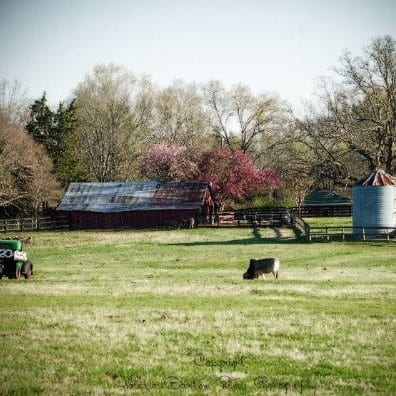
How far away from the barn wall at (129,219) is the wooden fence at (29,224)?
92.3 inches

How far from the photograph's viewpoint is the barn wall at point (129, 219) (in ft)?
209

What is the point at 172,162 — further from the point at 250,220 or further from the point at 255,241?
the point at 255,241

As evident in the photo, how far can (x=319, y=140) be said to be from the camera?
170 feet

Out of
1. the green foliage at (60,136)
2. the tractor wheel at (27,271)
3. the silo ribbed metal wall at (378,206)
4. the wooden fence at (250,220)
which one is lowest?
Answer: the tractor wheel at (27,271)

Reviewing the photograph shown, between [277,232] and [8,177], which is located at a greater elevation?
[8,177]

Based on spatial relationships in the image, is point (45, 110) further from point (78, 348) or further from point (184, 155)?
point (78, 348)

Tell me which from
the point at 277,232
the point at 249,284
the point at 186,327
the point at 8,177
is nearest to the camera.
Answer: the point at 186,327

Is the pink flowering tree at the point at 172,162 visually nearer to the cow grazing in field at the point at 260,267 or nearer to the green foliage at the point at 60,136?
the green foliage at the point at 60,136

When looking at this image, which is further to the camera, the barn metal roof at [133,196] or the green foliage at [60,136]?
the green foliage at [60,136]

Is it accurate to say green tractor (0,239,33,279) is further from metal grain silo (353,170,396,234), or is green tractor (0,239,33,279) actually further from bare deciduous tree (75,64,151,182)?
bare deciduous tree (75,64,151,182)

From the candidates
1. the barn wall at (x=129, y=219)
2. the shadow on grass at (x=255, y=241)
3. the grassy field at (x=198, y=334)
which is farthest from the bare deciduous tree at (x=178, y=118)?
the grassy field at (x=198, y=334)

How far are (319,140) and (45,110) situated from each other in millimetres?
42473

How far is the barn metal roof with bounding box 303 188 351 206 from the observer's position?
3068 inches

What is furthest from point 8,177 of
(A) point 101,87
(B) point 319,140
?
(B) point 319,140
